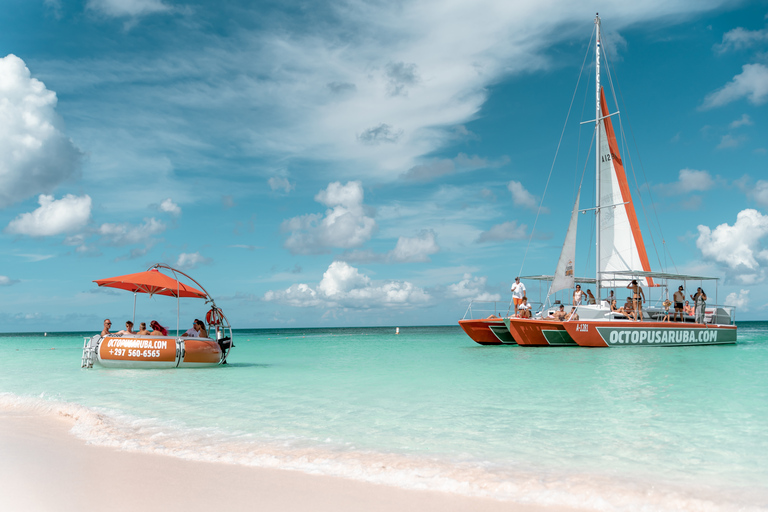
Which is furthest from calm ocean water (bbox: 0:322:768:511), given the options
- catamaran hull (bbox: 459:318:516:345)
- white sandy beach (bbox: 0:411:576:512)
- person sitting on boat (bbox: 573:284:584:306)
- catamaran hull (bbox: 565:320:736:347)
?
catamaran hull (bbox: 459:318:516:345)

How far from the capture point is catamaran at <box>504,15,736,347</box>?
844 inches

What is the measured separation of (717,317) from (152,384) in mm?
24773

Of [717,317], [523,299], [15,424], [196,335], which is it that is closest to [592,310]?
[523,299]

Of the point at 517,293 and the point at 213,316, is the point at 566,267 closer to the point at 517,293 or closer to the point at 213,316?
the point at 517,293

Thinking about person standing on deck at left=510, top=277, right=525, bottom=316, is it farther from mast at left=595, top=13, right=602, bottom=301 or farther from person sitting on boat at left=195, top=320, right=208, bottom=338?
person sitting on boat at left=195, top=320, right=208, bottom=338

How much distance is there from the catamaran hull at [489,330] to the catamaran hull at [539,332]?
54.1 inches

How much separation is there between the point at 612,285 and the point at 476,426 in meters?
19.2

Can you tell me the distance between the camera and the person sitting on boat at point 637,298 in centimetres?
2236

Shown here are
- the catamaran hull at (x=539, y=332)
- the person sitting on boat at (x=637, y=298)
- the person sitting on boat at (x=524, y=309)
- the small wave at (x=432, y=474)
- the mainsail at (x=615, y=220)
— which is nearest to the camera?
the small wave at (x=432, y=474)

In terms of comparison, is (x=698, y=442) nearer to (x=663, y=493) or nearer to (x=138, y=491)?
(x=663, y=493)

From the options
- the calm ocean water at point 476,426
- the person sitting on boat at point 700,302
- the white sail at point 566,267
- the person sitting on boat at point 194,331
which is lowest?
the calm ocean water at point 476,426

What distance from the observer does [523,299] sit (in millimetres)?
23375

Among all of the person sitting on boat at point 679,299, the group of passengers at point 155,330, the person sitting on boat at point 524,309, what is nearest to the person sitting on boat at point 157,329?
the group of passengers at point 155,330

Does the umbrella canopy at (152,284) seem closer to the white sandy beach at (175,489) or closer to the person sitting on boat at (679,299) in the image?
the white sandy beach at (175,489)
